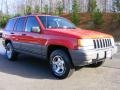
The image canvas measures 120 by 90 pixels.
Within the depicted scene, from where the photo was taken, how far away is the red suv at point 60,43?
7.24 metres

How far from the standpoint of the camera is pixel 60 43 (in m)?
7.55

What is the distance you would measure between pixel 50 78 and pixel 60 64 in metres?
0.48

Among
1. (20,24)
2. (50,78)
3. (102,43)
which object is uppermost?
(20,24)

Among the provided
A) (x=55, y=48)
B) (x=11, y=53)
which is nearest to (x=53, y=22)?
(x=55, y=48)

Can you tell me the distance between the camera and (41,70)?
28.9 ft

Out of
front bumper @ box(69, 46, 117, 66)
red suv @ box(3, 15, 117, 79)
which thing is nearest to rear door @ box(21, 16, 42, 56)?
red suv @ box(3, 15, 117, 79)

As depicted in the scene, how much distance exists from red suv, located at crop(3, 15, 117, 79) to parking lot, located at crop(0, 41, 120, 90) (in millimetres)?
379

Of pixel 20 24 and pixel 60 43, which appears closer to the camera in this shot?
pixel 60 43

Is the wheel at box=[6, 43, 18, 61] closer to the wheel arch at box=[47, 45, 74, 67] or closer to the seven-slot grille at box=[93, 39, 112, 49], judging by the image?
the wheel arch at box=[47, 45, 74, 67]

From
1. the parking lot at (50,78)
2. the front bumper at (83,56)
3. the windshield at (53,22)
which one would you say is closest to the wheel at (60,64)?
the parking lot at (50,78)

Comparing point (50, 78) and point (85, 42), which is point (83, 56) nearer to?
point (85, 42)

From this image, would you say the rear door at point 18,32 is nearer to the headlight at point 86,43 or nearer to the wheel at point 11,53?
the wheel at point 11,53

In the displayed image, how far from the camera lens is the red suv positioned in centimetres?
724

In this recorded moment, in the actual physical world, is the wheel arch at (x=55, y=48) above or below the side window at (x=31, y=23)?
below
